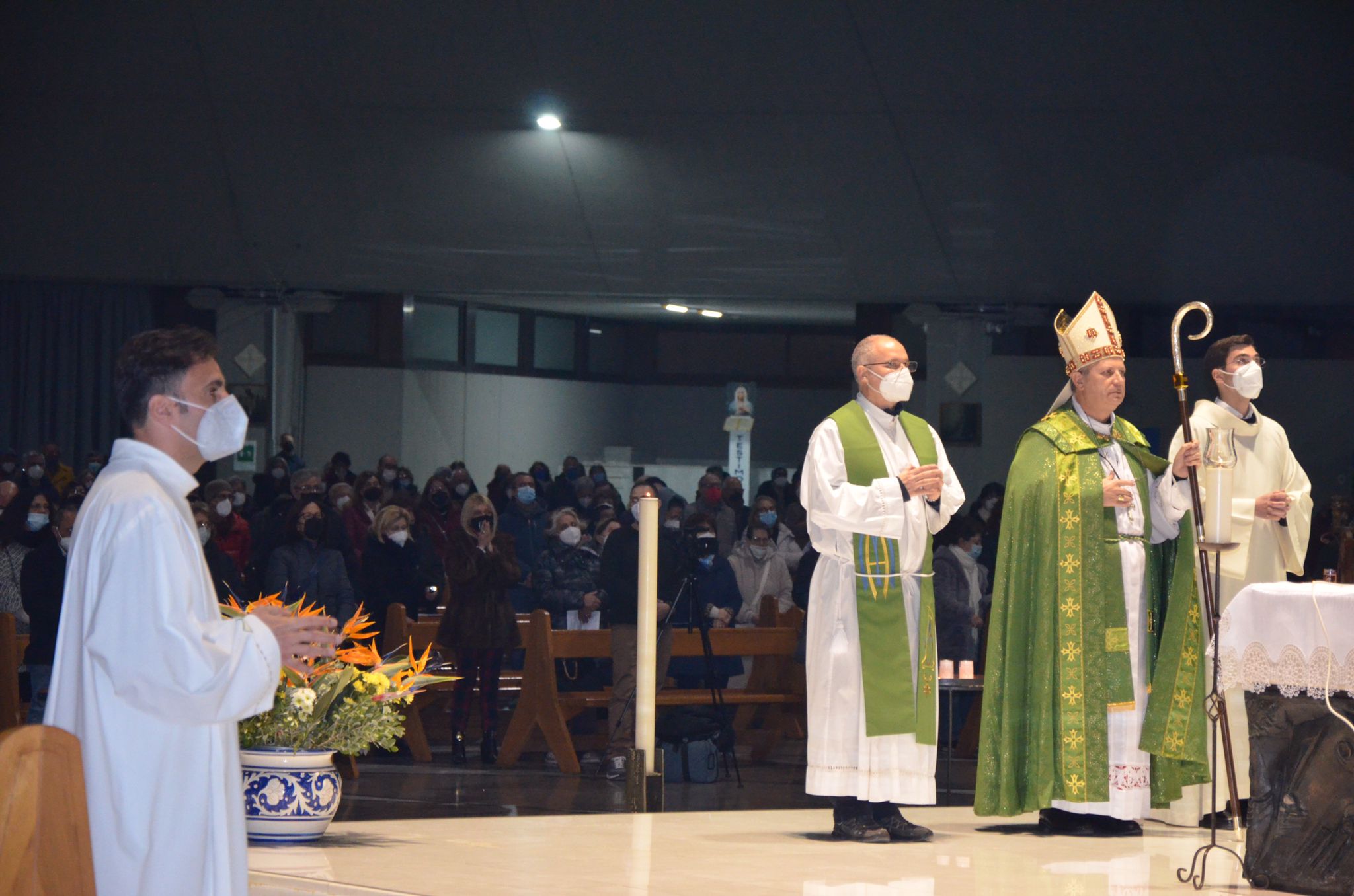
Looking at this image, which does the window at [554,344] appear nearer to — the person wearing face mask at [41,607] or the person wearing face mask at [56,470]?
the person wearing face mask at [56,470]

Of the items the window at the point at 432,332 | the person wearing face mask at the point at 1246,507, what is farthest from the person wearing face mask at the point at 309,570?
the window at the point at 432,332

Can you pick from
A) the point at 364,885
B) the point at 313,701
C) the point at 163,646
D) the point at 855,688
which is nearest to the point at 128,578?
the point at 163,646

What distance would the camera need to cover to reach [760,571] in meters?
12.0

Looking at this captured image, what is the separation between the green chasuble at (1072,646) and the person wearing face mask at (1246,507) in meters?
0.41

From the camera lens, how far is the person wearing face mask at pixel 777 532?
40.2 ft

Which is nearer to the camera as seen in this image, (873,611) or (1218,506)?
(1218,506)

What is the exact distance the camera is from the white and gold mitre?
6246 millimetres

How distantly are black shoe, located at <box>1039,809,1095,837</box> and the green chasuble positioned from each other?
0.17 meters

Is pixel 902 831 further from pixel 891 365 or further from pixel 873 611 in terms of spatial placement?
pixel 891 365

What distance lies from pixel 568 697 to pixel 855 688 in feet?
13.8

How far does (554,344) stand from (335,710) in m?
14.8

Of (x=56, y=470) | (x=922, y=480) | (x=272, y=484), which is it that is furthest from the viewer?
(x=56, y=470)

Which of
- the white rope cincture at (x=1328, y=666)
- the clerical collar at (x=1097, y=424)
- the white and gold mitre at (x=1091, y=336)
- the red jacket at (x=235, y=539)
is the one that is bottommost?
the white rope cincture at (x=1328, y=666)

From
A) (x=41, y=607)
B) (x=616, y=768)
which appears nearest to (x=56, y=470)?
(x=41, y=607)
